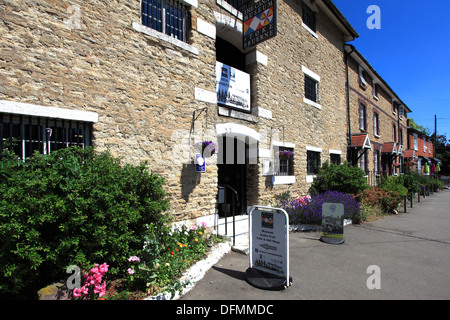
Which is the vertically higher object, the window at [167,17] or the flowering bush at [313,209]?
the window at [167,17]

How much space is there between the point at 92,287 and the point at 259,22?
25.1 feet

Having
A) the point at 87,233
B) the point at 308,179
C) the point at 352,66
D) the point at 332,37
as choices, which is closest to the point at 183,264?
the point at 87,233

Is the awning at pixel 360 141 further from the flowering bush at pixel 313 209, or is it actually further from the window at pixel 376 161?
the flowering bush at pixel 313 209

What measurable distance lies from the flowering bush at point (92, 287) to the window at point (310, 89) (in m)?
10.3

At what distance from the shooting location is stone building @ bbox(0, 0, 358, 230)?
12.9 feet

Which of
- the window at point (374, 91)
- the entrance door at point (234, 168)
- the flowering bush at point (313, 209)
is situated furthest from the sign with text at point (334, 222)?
the window at point (374, 91)

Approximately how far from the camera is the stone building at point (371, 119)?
13.9m

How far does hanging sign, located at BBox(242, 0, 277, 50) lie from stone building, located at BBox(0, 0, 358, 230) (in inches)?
4.1

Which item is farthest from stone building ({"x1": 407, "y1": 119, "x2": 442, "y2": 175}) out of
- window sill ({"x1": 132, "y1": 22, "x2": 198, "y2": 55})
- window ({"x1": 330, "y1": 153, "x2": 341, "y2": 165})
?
window sill ({"x1": 132, "y1": 22, "x2": 198, "y2": 55})

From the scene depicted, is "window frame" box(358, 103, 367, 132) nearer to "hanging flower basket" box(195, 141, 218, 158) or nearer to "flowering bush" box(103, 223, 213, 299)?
"hanging flower basket" box(195, 141, 218, 158)

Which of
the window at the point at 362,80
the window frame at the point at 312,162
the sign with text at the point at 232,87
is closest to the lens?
the sign with text at the point at 232,87

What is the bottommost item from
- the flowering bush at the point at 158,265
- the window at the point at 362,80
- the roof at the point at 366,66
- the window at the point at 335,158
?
the flowering bush at the point at 158,265

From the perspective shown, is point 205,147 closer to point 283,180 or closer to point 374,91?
point 283,180

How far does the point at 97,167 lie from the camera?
12.3 ft
